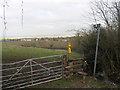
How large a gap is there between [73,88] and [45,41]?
14.0m

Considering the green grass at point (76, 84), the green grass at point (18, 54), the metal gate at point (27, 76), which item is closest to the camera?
the metal gate at point (27, 76)

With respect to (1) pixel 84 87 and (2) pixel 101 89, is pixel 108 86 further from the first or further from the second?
(1) pixel 84 87

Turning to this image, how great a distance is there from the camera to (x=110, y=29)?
7367 millimetres

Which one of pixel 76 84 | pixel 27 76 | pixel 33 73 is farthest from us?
pixel 33 73

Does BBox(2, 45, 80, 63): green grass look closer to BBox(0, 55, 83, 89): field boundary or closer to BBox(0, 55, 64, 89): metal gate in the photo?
BBox(0, 55, 83, 89): field boundary

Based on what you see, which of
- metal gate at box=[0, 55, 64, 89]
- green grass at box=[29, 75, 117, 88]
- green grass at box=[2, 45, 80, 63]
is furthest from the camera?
green grass at box=[2, 45, 80, 63]

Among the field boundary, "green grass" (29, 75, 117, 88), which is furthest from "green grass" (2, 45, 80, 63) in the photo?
"green grass" (29, 75, 117, 88)

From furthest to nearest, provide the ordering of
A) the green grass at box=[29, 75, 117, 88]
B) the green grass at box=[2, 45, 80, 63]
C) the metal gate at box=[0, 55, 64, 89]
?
the green grass at box=[2, 45, 80, 63] → the green grass at box=[29, 75, 117, 88] → the metal gate at box=[0, 55, 64, 89]

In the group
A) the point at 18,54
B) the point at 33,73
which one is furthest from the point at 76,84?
the point at 18,54

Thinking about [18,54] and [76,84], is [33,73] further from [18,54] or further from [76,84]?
[18,54]

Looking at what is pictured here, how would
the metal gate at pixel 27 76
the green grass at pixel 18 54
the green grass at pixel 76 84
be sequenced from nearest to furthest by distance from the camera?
the metal gate at pixel 27 76, the green grass at pixel 76 84, the green grass at pixel 18 54

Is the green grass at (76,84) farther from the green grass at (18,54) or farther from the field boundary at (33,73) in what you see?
the green grass at (18,54)

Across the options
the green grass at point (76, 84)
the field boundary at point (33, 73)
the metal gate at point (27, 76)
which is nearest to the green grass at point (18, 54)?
the field boundary at point (33, 73)

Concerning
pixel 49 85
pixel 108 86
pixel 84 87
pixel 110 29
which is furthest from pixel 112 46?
pixel 49 85
